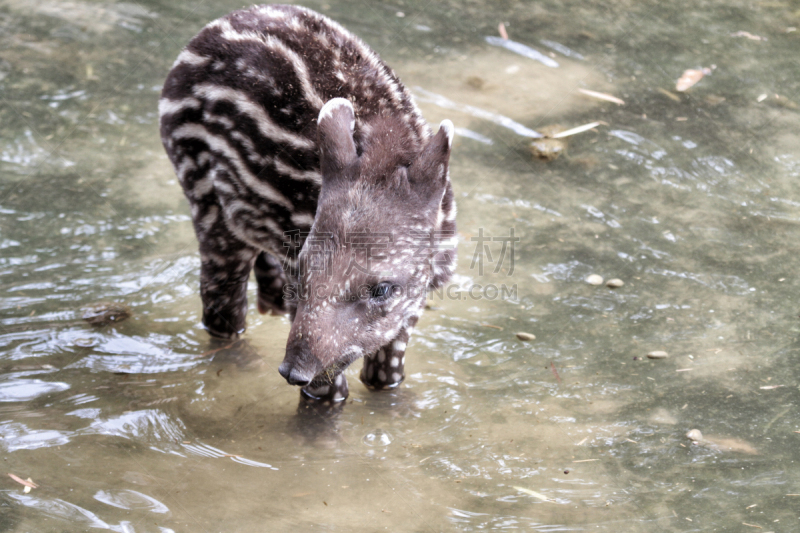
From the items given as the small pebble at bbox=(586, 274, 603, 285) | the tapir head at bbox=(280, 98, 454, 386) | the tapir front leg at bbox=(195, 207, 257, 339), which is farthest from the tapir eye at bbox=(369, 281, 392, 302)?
the small pebble at bbox=(586, 274, 603, 285)

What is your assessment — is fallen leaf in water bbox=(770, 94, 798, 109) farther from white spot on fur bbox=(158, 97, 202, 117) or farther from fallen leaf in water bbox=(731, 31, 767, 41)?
white spot on fur bbox=(158, 97, 202, 117)

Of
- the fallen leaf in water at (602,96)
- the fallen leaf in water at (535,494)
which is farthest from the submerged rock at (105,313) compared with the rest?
the fallen leaf in water at (602,96)

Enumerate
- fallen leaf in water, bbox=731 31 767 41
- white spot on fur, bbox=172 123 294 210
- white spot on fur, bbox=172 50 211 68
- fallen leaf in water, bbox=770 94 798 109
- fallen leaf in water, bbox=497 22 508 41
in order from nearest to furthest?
white spot on fur, bbox=172 123 294 210, white spot on fur, bbox=172 50 211 68, fallen leaf in water, bbox=770 94 798 109, fallen leaf in water, bbox=731 31 767 41, fallen leaf in water, bbox=497 22 508 41

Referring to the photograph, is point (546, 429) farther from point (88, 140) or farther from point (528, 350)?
point (88, 140)

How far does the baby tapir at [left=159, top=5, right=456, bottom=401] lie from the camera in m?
3.53

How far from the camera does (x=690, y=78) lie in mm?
7480

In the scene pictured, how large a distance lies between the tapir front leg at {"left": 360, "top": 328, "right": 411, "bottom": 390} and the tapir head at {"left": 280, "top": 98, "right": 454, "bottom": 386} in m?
0.70

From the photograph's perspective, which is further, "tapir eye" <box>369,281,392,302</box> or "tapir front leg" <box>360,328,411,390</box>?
"tapir front leg" <box>360,328,411,390</box>

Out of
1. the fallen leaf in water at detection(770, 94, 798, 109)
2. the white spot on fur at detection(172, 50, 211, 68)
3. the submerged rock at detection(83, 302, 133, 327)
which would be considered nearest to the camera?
the white spot on fur at detection(172, 50, 211, 68)

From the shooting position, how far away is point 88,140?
6875mm

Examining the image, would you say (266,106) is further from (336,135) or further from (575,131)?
(575,131)

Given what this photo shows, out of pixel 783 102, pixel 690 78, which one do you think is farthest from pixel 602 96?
pixel 783 102

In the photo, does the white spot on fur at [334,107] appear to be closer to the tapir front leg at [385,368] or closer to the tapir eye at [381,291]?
the tapir eye at [381,291]

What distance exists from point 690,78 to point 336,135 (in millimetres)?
5269
